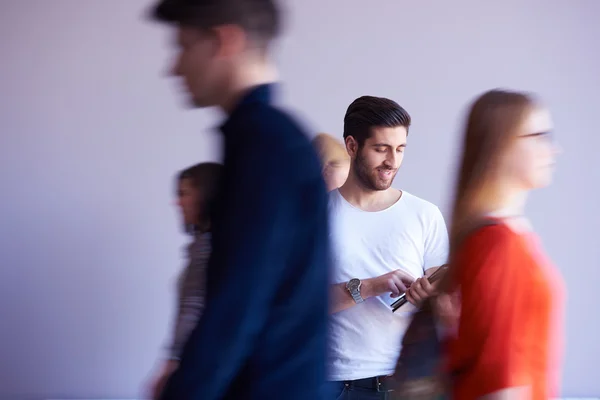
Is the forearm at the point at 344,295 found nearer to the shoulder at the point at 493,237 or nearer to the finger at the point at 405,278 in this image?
the finger at the point at 405,278

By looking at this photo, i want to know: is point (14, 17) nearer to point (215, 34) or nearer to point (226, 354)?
point (215, 34)

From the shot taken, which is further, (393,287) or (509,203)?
(393,287)

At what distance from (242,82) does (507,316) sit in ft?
1.84

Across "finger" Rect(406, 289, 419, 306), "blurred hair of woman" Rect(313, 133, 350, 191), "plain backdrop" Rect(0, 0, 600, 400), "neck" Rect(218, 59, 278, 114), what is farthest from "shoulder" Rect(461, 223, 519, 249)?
"plain backdrop" Rect(0, 0, 600, 400)

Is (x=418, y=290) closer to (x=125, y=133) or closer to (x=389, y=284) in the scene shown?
(x=389, y=284)

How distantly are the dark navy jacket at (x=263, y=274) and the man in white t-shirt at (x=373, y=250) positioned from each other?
0.90m

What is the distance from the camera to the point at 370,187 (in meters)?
1.97

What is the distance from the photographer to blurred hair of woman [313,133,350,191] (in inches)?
82.0

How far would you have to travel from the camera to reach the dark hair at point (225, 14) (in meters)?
0.88

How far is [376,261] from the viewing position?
1911 millimetres

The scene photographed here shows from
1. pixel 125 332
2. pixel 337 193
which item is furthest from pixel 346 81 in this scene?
pixel 125 332

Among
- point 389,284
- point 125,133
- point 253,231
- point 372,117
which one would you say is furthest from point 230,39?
point 125,133

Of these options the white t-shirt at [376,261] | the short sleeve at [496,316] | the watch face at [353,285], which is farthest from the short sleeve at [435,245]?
the short sleeve at [496,316]

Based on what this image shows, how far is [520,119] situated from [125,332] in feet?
7.83
